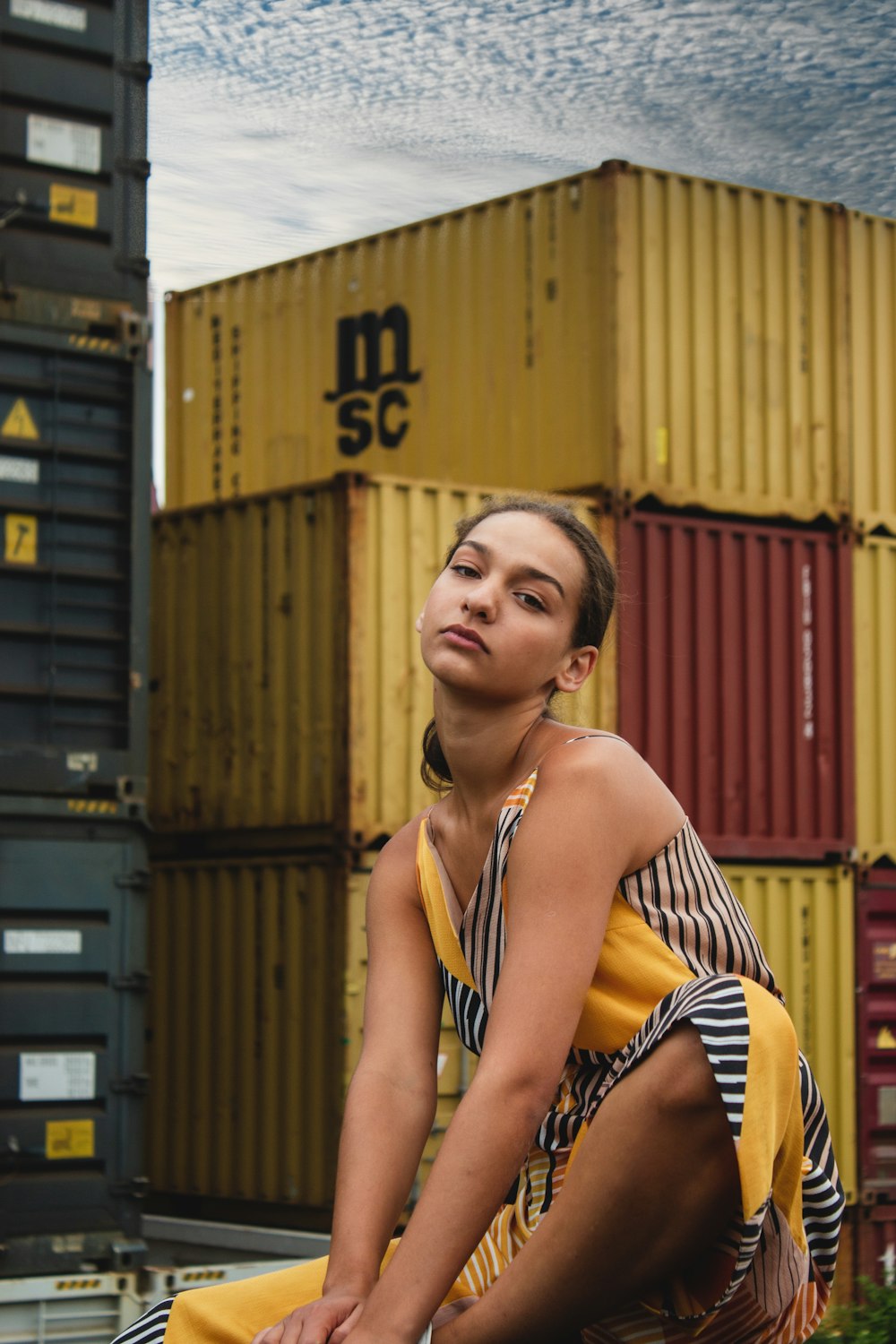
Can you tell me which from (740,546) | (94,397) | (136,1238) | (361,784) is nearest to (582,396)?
(740,546)

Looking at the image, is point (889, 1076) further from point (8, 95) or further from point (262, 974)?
point (8, 95)

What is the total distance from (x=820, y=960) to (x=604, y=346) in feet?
10.8

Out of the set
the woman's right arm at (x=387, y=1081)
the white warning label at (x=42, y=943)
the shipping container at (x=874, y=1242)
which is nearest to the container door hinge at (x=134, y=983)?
the white warning label at (x=42, y=943)

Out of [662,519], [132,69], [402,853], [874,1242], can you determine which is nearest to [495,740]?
[402,853]

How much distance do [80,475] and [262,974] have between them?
2.87 metres

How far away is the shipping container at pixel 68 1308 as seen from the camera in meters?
5.20

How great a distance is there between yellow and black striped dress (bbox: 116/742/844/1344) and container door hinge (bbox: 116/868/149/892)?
3.91 meters

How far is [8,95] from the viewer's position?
6.35 m

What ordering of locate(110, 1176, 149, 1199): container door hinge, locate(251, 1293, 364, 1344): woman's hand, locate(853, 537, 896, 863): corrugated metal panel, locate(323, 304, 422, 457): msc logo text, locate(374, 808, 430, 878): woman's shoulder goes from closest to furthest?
locate(251, 1293, 364, 1344): woman's hand → locate(374, 808, 430, 878): woman's shoulder → locate(110, 1176, 149, 1199): container door hinge → locate(853, 537, 896, 863): corrugated metal panel → locate(323, 304, 422, 457): msc logo text

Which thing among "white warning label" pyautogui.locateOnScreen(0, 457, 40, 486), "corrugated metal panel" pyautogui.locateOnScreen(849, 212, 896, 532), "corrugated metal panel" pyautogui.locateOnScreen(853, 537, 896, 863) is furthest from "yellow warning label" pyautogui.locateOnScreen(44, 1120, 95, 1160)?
"corrugated metal panel" pyautogui.locateOnScreen(849, 212, 896, 532)

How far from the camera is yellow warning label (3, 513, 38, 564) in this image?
6.21 metres

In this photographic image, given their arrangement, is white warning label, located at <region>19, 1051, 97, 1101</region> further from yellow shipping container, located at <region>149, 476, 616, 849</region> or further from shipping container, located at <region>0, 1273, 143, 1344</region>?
yellow shipping container, located at <region>149, 476, 616, 849</region>

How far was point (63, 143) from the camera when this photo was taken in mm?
6422

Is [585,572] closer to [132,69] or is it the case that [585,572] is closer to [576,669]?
[576,669]
